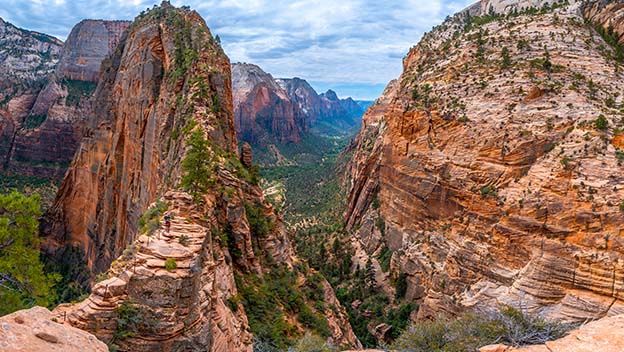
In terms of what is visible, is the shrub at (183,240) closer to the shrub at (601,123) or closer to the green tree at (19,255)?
the green tree at (19,255)

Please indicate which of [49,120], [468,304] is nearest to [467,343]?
[468,304]

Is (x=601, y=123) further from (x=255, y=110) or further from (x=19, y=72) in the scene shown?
(x=255, y=110)

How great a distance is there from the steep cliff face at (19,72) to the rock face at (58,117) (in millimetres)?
486

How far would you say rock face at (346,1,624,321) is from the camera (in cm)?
2595

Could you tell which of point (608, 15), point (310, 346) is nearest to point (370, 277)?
point (310, 346)

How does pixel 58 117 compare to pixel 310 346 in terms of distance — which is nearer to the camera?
pixel 310 346

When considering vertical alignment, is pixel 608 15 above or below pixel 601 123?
above

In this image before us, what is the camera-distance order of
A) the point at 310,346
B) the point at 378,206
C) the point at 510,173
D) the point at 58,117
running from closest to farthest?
the point at 310,346 → the point at 510,173 → the point at 378,206 → the point at 58,117

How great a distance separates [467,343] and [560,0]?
52.5 meters

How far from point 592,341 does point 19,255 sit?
63.4ft

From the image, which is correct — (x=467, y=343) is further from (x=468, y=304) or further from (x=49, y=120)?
(x=49, y=120)

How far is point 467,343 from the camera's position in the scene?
1355 centimetres

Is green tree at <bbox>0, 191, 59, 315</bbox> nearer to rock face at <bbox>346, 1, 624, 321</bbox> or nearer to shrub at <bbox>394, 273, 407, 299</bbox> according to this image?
rock face at <bbox>346, 1, 624, 321</bbox>

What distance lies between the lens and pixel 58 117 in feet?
288
